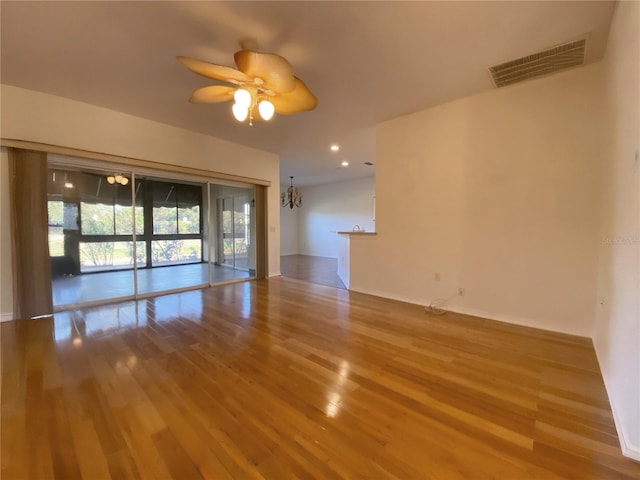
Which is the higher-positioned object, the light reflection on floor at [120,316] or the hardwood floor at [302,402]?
the light reflection on floor at [120,316]

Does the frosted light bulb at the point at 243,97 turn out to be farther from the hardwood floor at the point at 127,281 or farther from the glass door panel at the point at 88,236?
the hardwood floor at the point at 127,281

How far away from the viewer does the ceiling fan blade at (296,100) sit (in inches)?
93.3

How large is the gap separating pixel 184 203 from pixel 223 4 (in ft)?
15.4

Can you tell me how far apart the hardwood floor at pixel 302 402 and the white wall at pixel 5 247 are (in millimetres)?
269

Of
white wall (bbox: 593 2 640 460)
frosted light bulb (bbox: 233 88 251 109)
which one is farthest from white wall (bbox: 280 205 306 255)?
white wall (bbox: 593 2 640 460)

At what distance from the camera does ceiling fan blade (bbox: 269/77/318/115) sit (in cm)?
237

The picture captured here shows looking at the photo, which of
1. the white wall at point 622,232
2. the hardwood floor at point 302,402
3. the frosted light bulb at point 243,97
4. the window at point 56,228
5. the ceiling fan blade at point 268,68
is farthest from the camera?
the window at point 56,228

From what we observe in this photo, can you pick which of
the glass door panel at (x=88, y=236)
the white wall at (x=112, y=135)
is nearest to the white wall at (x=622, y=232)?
the white wall at (x=112, y=135)

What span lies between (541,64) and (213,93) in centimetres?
328

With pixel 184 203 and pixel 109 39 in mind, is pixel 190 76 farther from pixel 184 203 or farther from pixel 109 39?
pixel 184 203

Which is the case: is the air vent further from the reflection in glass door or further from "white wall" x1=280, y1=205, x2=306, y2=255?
"white wall" x1=280, y1=205, x2=306, y2=255

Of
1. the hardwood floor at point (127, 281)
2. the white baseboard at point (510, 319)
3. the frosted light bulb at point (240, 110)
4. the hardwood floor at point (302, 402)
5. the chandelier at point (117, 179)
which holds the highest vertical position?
the frosted light bulb at point (240, 110)

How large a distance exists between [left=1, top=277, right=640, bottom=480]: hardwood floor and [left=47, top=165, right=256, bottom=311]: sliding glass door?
1.23 meters

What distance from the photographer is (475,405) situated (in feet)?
5.52
